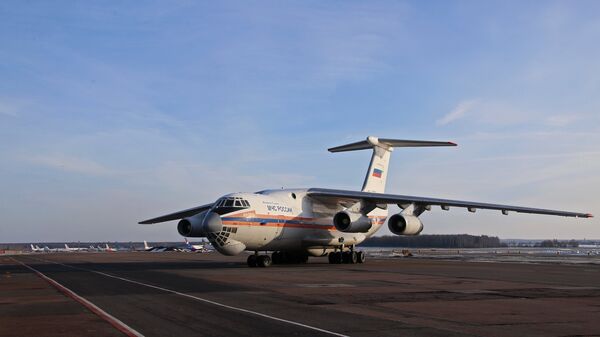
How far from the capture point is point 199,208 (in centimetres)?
3100

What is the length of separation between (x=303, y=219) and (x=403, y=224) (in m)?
4.69

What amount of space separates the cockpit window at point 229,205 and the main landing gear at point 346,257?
744 centimetres

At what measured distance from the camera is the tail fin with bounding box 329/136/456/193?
3297 cm

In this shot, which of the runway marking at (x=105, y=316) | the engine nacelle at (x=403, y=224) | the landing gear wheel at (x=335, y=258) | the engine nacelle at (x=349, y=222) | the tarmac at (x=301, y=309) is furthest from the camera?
the landing gear wheel at (x=335, y=258)

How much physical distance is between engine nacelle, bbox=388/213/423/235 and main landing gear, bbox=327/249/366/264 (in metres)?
3.12

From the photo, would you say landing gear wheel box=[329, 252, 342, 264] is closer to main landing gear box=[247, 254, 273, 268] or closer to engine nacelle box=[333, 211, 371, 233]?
engine nacelle box=[333, 211, 371, 233]

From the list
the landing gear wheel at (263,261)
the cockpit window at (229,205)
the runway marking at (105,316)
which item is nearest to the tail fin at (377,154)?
the landing gear wheel at (263,261)

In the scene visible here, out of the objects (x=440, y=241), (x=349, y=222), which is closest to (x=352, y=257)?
(x=349, y=222)

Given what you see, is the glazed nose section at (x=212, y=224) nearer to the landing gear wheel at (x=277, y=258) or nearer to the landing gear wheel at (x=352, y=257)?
the landing gear wheel at (x=277, y=258)

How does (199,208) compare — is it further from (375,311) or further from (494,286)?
(375,311)

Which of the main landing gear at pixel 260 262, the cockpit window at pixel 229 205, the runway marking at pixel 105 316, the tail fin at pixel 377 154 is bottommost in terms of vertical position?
the runway marking at pixel 105 316

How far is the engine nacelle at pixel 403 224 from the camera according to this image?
27.8 meters

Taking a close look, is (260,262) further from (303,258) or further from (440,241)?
(440,241)

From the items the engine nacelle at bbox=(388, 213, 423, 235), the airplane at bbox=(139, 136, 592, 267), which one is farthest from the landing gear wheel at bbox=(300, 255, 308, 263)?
the engine nacelle at bbox=(388, 213, 423, 235)
